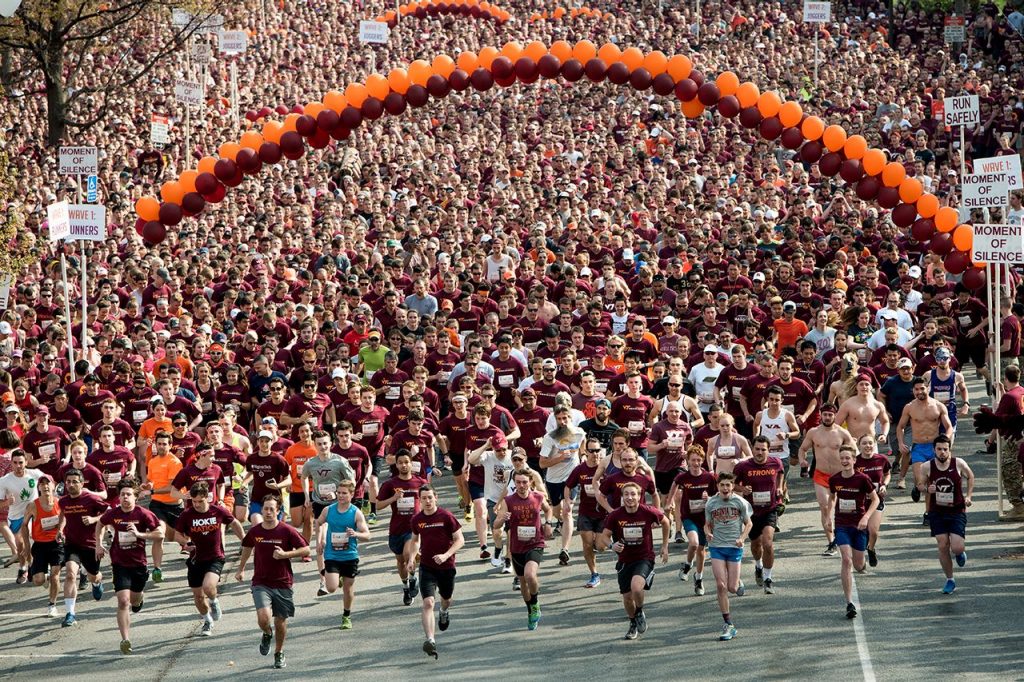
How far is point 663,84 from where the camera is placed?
24625 mm

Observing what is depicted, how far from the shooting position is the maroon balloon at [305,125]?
25.1 meters

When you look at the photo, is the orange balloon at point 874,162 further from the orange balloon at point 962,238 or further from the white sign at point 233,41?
the white sign at point 233,41

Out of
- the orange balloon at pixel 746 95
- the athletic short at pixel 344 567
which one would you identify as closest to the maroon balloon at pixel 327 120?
the orange balloon at pixel 746 95

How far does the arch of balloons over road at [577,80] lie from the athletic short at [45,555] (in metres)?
9.55

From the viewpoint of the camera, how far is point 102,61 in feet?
133

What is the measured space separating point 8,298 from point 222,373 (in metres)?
4.21

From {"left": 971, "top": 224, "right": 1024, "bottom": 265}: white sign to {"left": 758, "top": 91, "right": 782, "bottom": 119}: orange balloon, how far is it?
249 inches

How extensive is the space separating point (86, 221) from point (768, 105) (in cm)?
1041

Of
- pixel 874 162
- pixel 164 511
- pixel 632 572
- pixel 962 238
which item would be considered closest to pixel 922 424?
pixel 632 572

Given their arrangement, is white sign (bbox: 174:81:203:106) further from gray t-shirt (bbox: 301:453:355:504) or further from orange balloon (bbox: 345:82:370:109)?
gray t-shirt (bbox: 301:453:355:504)

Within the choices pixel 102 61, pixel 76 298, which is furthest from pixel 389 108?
pixel 102 61

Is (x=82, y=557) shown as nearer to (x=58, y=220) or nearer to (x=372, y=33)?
(x=58, y=220)

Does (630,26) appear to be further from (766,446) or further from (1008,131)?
(766,446)

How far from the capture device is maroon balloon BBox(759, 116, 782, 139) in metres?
24.5
